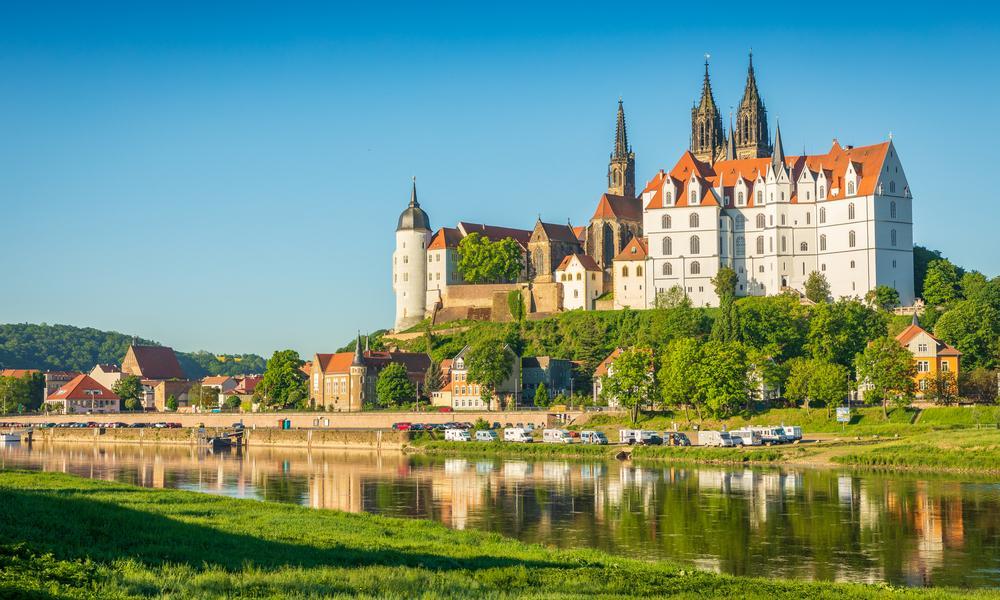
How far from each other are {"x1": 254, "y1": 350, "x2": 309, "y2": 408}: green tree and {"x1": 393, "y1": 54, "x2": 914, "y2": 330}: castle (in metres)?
Result: 17.6

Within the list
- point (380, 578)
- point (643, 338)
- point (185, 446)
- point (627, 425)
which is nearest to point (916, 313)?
point (643, 338)

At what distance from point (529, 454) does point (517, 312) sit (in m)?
43.8

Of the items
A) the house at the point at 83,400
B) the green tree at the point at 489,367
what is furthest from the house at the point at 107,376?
the green tree at the point at 489,367

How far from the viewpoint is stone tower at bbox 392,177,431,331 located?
13050 cm

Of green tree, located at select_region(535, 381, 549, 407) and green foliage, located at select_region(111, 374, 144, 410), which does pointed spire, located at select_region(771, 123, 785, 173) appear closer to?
green tree, located at select_region(535, 381, 549, 407)

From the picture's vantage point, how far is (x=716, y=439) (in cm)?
7275

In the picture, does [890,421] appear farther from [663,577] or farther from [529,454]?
[663,577]

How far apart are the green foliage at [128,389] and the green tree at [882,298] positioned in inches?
3306

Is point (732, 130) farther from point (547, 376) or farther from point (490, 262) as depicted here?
point (547, 376)

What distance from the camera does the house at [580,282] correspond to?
11700 centimetres

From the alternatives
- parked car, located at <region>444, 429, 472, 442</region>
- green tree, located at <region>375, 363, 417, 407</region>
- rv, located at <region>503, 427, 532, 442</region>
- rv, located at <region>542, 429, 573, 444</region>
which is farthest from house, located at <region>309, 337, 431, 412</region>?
rv, located at <region>542, 429, 573, 444</region>

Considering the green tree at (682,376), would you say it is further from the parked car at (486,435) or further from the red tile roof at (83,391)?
the red tile roof at (83,391)

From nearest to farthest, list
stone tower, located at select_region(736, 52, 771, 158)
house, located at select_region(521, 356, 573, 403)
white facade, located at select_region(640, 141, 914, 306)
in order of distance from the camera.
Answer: white facade, located at select_region(640, 141, 914, 306) → house, located at select_region(521, 356, 573, 403) → stone tower, located at select_region(736, 52, 771, 158)

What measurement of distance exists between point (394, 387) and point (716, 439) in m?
38.5
